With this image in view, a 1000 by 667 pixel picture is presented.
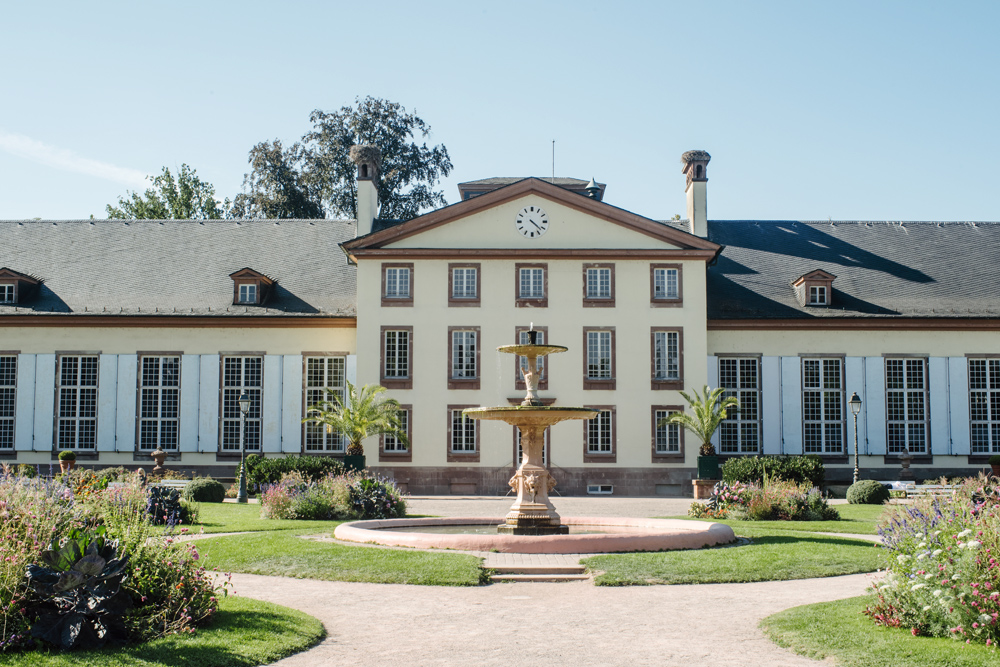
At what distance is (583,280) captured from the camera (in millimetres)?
34781

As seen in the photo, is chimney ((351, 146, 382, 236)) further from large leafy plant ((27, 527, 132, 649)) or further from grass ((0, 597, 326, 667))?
large leafy plant ((27, 527, 132, 649))

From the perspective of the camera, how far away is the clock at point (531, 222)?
114 feet

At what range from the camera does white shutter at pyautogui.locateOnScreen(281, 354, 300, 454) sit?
3500 centimetres

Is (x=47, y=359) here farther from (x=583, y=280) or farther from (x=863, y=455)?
(x=863, y=455)

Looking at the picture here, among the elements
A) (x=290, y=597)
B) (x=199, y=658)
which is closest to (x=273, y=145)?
(x=290, y=597)

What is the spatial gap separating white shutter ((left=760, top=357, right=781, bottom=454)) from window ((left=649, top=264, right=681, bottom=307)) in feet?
13.1

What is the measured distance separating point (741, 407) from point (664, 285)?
5.08m

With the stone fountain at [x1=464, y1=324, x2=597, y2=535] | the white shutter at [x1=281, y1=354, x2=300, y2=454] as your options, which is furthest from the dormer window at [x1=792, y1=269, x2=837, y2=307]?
the stone fountain at [x1=464, y1=324, x2=597, y2=535]

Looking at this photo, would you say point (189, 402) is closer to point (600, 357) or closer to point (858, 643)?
point (600, 357)

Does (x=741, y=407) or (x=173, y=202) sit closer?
(x=741, y=407)

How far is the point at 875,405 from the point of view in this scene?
3512 centimetres

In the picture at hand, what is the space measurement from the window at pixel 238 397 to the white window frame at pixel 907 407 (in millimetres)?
21616

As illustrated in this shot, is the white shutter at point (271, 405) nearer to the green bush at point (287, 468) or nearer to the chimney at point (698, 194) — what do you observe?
the green bush at point (287, 468)

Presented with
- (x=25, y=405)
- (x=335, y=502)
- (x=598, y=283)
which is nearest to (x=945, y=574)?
(x=335, y=502)
